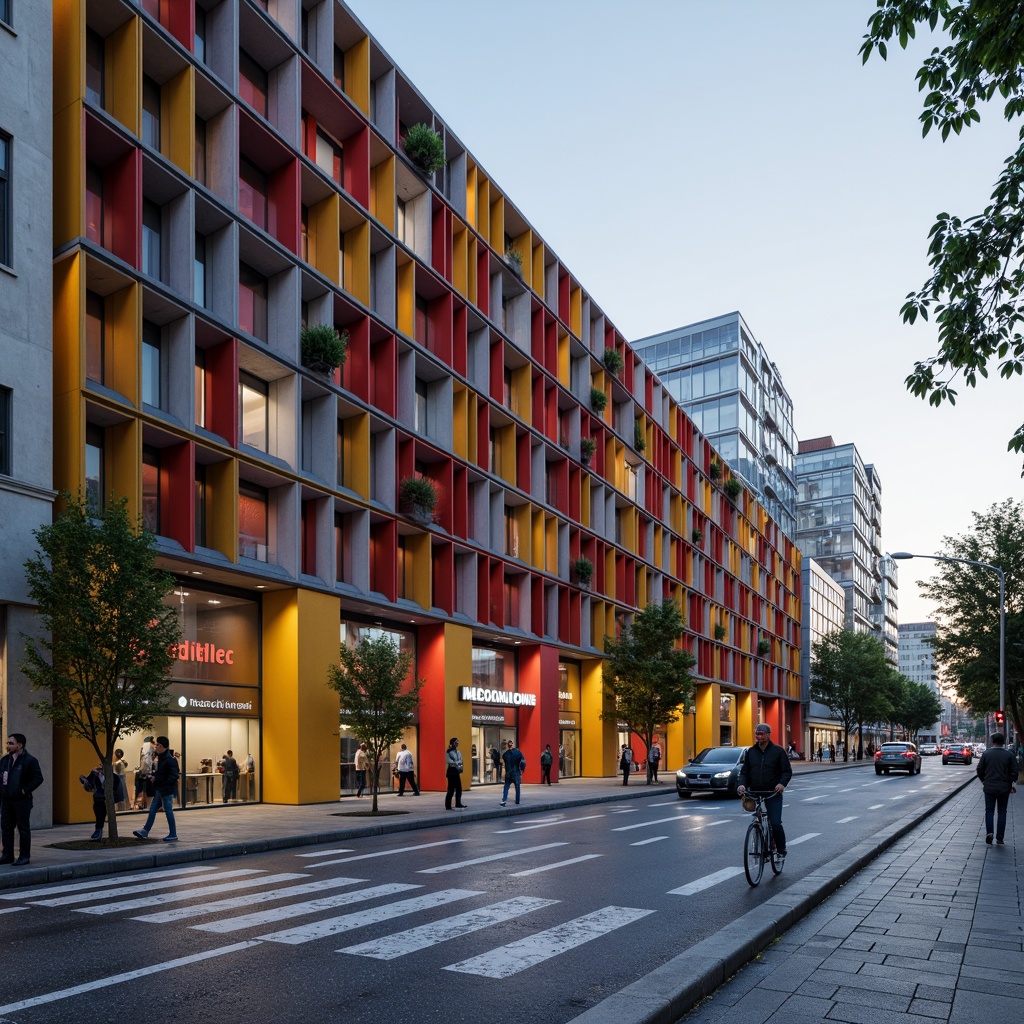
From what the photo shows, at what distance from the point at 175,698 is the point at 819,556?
96.4 m

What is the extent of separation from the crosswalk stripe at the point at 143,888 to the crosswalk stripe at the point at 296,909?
2.20 m

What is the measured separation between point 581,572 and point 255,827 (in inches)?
989

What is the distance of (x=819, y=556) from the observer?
111 m

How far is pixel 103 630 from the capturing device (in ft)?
51.0

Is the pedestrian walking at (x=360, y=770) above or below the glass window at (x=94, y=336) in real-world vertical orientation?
below

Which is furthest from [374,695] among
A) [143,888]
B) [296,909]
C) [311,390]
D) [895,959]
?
[895,959]

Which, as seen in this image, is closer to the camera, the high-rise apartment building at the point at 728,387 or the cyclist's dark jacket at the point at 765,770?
the cyclist's dark jacket at the point at 765,770

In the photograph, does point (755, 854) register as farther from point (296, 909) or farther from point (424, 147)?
point (424, 147)

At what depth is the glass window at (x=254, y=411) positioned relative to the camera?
25886mm

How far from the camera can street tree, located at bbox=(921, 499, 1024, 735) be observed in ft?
153

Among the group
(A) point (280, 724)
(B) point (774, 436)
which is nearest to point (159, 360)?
(A) point (280, 724)

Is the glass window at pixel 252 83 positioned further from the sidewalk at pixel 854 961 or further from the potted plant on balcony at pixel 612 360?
the potted plant on balcony at pixel 612 360

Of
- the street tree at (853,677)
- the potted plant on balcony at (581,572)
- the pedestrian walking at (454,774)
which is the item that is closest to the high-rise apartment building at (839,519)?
the street tree at (853,677)

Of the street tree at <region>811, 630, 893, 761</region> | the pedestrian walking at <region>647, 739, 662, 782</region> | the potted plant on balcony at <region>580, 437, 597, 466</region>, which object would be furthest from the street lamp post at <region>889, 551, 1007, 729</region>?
the street tree at <region>811, 630, 893, 761</region>
